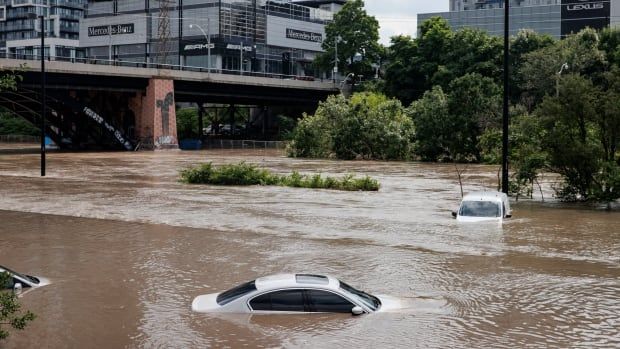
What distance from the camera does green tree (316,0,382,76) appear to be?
108312mm

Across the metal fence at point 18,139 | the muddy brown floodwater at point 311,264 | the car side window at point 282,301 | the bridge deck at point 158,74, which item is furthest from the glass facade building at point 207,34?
the car side window at point 282,301

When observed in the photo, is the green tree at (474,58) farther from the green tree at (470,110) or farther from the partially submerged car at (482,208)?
the partially submerged car at (482,208)

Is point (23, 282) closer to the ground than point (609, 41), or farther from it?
closer to the ground

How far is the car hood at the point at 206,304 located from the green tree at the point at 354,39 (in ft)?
311

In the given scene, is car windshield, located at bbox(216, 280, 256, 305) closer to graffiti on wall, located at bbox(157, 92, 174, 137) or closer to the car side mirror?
the car side mirror

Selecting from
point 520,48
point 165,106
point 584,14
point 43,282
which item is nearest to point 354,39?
point 520,48

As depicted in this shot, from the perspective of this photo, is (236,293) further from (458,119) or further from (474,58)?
(474,58)

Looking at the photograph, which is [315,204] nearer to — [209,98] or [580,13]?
[209,98]

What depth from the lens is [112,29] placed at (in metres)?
130

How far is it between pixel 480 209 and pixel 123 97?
209 ft

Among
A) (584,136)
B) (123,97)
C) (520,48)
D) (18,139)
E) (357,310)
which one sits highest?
(520,48)

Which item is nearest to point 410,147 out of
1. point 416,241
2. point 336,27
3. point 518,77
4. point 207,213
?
point 518,77

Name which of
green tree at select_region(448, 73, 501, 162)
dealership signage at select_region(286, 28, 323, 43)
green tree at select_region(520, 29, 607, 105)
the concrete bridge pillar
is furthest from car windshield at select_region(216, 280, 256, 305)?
dealership signage at select_region(286, 28, 323, 43)

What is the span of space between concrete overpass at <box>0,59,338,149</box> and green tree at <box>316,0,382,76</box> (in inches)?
804
